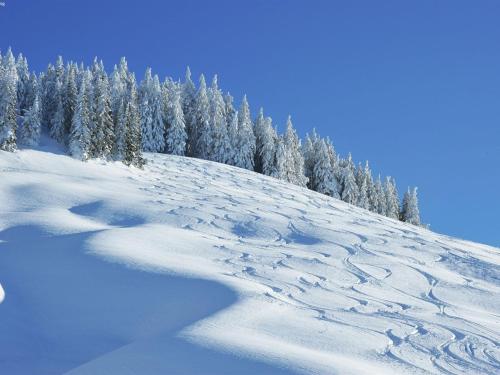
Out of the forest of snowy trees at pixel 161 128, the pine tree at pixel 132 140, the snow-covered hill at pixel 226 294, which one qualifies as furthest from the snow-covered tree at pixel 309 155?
the snow-covered hill at pixel 226 294

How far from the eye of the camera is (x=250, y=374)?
630cm

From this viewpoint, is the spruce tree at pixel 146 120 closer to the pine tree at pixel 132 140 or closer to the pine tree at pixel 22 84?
the pine tree at pixel 22 84

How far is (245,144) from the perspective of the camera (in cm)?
5638

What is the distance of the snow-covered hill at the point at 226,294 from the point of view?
7172mm

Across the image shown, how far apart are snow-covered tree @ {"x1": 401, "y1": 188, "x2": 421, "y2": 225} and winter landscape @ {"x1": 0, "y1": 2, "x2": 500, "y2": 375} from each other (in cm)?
4001

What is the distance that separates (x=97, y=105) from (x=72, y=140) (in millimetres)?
3306

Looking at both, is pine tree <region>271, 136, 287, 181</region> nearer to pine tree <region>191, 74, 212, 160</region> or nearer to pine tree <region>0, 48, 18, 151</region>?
pine tree <region>191, 74, 212, 160</region>

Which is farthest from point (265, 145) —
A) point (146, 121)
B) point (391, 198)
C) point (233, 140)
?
point (391, 198)

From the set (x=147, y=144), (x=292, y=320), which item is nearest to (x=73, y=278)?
(x=292, y=320)

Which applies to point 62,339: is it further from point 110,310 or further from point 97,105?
point 97,105

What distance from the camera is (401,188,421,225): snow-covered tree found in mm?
69250

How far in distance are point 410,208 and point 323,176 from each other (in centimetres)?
1706

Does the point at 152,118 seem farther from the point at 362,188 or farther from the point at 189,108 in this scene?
the point at 362,188

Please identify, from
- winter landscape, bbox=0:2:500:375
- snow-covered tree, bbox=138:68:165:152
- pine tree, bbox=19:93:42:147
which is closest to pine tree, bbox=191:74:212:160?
snow-covered tree, bbox=138:68:165:152
